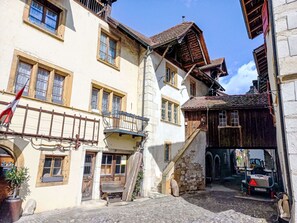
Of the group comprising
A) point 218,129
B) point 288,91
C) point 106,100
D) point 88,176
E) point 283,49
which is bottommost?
point 88,176

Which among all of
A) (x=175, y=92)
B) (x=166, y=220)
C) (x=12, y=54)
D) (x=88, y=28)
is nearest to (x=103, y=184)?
(x=166, y=220)

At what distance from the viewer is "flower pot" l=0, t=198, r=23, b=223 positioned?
6.41 m

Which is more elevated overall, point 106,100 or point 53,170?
point 106,100

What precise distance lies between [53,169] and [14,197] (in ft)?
5.86

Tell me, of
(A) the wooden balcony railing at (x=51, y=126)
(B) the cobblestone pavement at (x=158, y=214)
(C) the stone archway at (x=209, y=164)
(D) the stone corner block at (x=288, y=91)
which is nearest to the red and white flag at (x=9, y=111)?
(A) the wooden balcony railing at (x=51, y=126)

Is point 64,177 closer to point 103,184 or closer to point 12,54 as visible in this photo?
point 103,184

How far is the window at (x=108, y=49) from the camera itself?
36.9 ft

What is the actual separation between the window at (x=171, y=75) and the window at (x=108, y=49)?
14.1ft

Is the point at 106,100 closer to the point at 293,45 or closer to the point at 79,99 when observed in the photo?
the point at 79,99

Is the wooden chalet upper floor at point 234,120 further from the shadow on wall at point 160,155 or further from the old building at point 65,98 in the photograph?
the old building at point 65,98

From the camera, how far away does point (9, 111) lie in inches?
255

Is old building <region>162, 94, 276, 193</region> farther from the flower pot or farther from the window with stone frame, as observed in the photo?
the flower pot

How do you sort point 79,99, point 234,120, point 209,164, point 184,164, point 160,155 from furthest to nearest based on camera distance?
point 209,164
point 234,120
point 160,155
point 184,164
point 79,99

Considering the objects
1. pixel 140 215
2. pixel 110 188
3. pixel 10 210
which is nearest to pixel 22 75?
pixel 10 210
